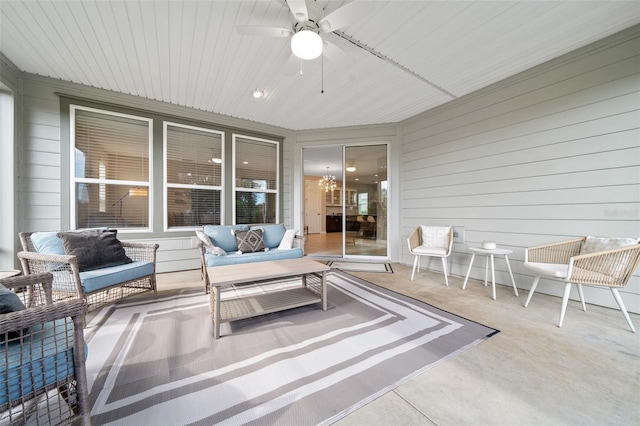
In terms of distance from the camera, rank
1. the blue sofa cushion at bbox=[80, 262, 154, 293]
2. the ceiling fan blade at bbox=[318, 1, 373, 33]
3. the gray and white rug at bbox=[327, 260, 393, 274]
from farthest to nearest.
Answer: the gray and white rug at bbox=[327, 260, 393, 274], the blue sofa cushion at bbox=[80, 262, 154, 293], the ceiling fan blade at bbox=[318, 1, 373, 33]

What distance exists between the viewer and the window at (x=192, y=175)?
3955 millimetres

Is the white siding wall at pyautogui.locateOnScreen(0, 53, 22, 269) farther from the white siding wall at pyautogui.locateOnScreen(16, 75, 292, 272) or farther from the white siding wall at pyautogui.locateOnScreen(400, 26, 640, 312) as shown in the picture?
the white siding wall at pyautogui.locateOnScreen(400, 26, 640, 312)

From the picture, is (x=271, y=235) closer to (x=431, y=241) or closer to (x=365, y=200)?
(x=365, y=200)

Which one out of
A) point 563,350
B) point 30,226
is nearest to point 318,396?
point 563,350

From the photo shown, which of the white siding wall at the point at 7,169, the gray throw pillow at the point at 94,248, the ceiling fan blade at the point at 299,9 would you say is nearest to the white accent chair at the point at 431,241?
the ceiling fan blade at the point at 299,9

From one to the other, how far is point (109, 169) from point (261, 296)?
10.3 ft

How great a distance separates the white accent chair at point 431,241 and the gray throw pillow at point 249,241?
94.8 inches

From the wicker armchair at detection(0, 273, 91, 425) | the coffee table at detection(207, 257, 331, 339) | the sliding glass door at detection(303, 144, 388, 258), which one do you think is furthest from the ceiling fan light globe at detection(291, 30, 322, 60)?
the sliding glass door at detection(303, 144, 388, 258)

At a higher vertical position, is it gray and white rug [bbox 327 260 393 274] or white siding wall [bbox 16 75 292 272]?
white siding wall [bbox 16 75 292 272]

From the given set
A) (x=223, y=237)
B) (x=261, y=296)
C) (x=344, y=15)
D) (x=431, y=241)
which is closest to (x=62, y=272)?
(x=223, y=237)

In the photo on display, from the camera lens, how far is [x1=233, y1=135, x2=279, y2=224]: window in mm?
4590

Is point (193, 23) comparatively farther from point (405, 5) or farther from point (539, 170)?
point (539, 170)

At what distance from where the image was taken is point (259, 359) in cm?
167

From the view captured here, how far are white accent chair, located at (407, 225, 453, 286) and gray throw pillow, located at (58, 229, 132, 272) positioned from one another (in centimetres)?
390
